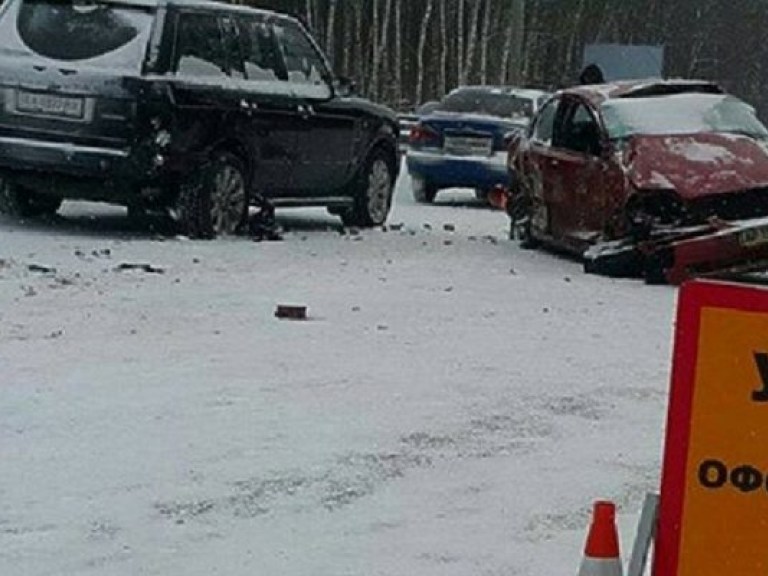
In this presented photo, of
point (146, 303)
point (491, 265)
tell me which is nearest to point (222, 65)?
point (491, 265)

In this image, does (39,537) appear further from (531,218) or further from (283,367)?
(531,218)

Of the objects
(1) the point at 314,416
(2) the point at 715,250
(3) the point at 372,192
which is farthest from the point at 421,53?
(1) the point at 314,416

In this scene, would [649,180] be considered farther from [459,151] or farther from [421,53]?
[421,53]

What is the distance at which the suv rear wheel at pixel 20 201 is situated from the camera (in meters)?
15.4

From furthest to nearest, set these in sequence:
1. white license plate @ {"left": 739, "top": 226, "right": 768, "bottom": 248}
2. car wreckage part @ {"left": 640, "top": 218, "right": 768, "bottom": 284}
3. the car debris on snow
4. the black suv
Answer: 1. the black suv
2. the car debris on snow
3. car wreckage part @ {"left": 640, "top": 218, "right": 768, "bottom": 284}
4. white license plate @ {"left": 739, "top": 226, "right": 768, "bottom": 248}

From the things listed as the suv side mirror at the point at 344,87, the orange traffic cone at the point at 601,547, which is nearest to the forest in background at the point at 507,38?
the suv side mirror at the point at 344,87

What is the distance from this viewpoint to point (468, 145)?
21.5m

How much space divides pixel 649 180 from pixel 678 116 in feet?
4.01

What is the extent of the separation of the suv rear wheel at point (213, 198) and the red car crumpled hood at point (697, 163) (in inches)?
117

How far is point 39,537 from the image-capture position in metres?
5.93

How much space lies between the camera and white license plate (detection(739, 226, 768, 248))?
11.8 metres

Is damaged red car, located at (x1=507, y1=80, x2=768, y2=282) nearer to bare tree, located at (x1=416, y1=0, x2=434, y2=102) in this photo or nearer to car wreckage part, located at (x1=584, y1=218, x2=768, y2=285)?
car wreckage part, located at (x1=584, y1=218, x2=768, y2=285)

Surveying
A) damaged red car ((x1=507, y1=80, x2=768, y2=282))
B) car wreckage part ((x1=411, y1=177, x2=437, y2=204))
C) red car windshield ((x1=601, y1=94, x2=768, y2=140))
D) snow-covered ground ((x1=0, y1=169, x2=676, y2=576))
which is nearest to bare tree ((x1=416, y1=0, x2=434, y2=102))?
car wreckage part ((x1=411, y1=177, x2=437, y2=204))

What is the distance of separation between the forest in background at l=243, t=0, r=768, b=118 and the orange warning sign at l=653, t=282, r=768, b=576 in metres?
43.6
